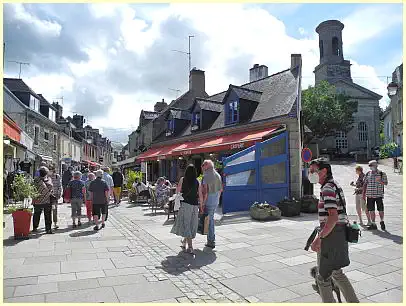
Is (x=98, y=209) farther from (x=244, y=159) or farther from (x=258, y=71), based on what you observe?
(x=258, y=71)

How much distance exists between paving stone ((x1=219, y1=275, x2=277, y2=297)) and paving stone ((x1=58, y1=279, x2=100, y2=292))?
67.7 inches

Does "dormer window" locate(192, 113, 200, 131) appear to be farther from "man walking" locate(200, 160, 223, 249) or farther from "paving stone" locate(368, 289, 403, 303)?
"paving stone" locate(368, 289, 403, 303)

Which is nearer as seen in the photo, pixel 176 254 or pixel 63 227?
pixel 176 254

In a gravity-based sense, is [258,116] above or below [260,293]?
above

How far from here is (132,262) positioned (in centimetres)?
551

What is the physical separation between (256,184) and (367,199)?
13.2 ft

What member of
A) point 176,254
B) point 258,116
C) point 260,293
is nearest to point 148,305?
point 260,293

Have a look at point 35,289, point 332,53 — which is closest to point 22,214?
point 35,289

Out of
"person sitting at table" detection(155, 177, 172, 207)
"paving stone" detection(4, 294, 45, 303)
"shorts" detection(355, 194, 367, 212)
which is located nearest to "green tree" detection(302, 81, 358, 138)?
"person sitting at table" detection(155, 177, 172, 207)

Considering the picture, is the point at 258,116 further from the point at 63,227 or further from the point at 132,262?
the point at 132,262

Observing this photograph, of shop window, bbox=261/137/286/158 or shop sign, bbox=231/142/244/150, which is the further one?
shop sign, bbox=231/142/244/150

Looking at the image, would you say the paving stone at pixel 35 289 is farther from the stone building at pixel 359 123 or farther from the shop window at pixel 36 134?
the stone building at pixel 359 123

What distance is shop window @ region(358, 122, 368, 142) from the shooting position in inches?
1858

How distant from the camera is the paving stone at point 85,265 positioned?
5098mm
